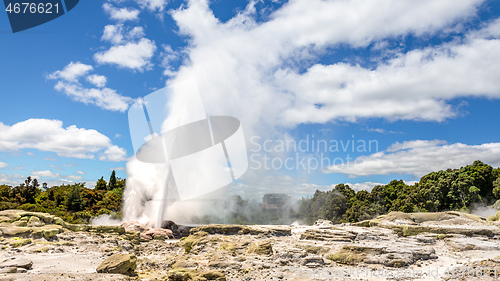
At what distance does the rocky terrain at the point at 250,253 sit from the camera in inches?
→ 512

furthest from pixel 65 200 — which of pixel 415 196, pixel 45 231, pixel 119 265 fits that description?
pixel 415 196

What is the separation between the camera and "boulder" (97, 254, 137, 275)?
1316cm

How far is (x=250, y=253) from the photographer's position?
52.3 feet

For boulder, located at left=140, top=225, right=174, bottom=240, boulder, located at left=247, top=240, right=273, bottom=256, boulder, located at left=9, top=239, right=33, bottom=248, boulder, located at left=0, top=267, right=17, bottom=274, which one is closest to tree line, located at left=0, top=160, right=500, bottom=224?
boulder, located at left=140, top=225, right=174, bottom=240

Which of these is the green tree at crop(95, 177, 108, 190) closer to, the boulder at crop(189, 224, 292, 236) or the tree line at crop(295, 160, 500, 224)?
the tree line at crop(295, 160, 500, 224)

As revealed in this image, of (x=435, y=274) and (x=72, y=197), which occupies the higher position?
(x=72, y=197)

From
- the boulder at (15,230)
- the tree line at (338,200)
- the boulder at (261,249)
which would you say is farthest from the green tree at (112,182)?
the boulder at (261,249)

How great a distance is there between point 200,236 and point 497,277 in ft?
54.8

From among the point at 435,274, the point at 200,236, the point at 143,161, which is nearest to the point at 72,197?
the point at 143,161

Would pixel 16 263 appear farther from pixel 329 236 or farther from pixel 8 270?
pixel 329 236

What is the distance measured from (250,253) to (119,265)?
259 inches

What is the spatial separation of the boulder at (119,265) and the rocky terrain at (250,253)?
1.7 inches

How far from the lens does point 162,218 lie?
34844 mm

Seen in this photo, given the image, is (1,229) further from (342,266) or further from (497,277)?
(497,277)
